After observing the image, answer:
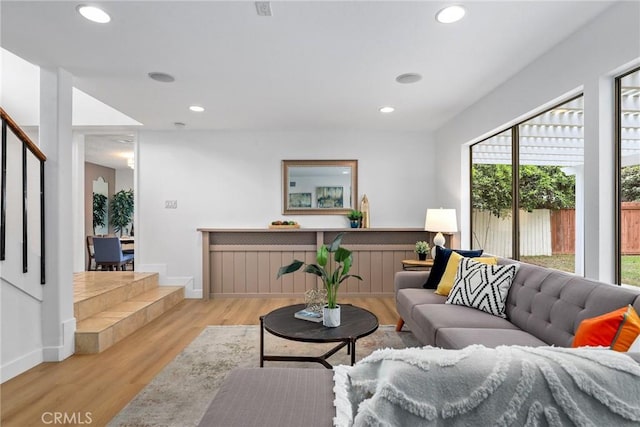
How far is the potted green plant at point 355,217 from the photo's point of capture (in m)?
4.91

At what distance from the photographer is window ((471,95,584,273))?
258 centimetres

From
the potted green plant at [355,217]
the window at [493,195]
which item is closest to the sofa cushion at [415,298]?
the window at [493,195]

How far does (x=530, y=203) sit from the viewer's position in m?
3.10

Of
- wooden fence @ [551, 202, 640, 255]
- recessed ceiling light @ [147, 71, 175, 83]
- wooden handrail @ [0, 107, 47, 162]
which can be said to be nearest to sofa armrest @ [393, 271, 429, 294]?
wooden fence @ [551, 202, 640, 255]

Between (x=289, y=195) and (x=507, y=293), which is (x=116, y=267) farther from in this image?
(x=507, y=293)

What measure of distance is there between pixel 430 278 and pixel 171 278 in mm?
3608

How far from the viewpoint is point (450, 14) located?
2.09 meters

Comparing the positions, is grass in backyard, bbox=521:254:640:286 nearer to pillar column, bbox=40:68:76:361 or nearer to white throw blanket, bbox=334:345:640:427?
white throw blanket, bbox=334:345:640:427

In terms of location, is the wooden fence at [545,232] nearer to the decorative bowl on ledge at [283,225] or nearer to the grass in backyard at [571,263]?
the grass in backyard at [571,263]

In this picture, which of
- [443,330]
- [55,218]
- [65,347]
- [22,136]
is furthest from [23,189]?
[443,330]

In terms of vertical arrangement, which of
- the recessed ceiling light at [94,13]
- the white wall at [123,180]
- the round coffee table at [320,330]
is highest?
the recessed ceiling light at [94,13]

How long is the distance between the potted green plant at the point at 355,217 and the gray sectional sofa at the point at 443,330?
156cm

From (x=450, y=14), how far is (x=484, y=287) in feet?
6.21

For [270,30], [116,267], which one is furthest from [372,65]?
[116,267]
